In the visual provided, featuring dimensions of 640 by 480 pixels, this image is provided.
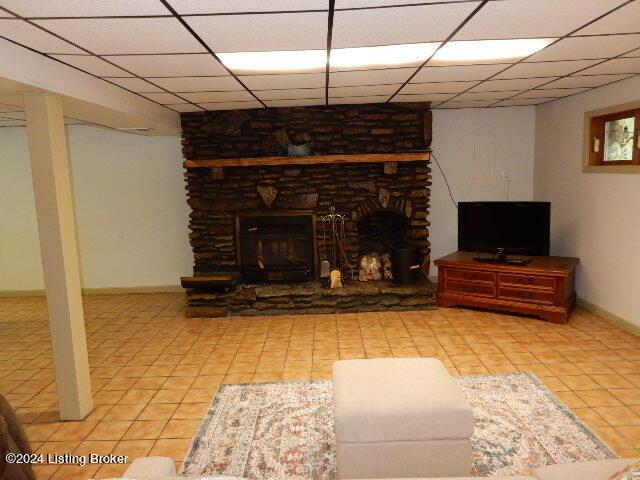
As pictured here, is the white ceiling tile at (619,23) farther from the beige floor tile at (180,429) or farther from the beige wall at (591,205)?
the beige floor tile at (180,429)

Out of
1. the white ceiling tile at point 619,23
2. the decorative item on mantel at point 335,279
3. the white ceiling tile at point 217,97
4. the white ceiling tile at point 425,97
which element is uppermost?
the white ceiling tile at point 425,97

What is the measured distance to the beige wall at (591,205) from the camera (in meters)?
4.28

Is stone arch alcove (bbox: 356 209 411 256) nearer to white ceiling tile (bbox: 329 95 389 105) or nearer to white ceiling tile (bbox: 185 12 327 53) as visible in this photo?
white ceiling tile (bbox: 329 95 389 105)

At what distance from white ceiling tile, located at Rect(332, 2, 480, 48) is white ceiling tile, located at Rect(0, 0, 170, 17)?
817mm

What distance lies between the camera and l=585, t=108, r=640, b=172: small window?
13.9 ft

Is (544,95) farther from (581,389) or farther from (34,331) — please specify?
(34,331)

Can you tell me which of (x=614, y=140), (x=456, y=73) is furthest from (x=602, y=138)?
(x=456, y=73)

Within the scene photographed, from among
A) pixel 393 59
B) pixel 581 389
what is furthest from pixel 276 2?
pixel 581 389

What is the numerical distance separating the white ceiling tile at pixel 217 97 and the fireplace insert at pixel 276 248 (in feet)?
5.10

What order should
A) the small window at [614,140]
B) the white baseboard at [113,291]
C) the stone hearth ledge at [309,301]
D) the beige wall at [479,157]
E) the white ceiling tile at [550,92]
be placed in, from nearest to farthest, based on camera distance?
1. the small window at [614,140]
2. the white ceiling tile at [550,92]
3. the stone hearth ledge at [309,301]
4. the beige wall at [479,157]
5. the white baseboard at [113,291]

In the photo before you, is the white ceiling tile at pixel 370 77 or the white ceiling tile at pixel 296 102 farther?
the white ceiling tile at pixel 296 102

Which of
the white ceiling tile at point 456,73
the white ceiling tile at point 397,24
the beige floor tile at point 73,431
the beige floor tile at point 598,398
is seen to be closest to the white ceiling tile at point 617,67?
→ the white ceiling tile at point 456,73

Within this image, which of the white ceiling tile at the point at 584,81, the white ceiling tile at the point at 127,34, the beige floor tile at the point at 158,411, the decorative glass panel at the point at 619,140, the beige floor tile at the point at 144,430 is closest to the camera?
the white ceiling tile at the point at 127,34

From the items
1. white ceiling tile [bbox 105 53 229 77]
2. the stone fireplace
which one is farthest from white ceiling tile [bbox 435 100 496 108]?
white ceiling tile [bbox 105 53 229 77]
